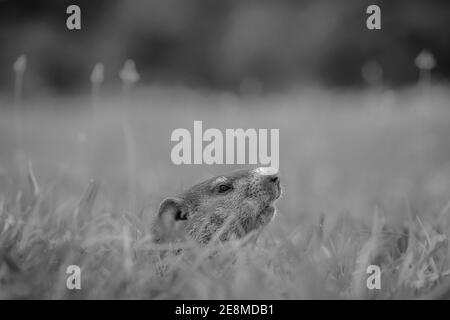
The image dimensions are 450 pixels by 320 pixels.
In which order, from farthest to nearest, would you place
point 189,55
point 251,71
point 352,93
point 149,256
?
point 251,71 → point 189,55 → point 352,93 → point 149,256

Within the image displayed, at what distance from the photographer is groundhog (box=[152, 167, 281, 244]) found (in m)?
3.77

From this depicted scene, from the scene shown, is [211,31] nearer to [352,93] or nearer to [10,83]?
[352,93]

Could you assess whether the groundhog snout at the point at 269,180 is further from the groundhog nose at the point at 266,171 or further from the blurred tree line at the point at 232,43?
the blurred tree line at the point at 232,43

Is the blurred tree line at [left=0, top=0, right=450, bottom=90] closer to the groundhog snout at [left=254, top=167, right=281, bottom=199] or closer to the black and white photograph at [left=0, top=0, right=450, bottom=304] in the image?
the black and white photograph at [left=0, top=0, right=450, bottom=304]

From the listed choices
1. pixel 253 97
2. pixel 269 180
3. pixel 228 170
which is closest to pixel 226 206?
pixel 269 180

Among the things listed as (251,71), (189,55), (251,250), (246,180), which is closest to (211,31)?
(189,55)

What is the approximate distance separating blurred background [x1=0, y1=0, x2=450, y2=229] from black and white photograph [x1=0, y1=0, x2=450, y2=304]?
0.16ft

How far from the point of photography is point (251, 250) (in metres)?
3.21

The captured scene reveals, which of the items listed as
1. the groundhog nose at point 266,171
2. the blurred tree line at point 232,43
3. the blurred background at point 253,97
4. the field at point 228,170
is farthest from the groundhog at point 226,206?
the blurred tree line at point 232,43

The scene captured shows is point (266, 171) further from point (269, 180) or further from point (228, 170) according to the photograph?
point (228, 170)

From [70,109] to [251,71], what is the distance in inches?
208

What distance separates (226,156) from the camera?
3.85 m

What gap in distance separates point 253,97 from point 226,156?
8.34 m
